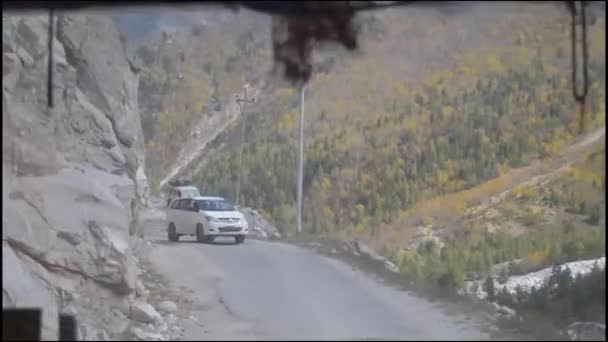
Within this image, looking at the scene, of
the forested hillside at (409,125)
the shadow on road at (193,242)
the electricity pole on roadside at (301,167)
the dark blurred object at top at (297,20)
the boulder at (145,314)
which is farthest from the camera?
the forested hillside at (409,125)

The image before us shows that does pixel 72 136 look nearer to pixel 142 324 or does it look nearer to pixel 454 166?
Result: pixel 142 324

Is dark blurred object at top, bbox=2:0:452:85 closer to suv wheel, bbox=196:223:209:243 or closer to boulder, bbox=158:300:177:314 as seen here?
boulder, bbox=158:300:177:314

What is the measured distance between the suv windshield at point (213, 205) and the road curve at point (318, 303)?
6.08 metres

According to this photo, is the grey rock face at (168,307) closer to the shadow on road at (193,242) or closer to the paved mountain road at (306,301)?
the paved mountain road at (306,301)

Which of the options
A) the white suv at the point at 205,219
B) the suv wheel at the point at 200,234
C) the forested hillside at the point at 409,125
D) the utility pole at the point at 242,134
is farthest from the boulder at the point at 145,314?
the utility pole at the point at 242,134

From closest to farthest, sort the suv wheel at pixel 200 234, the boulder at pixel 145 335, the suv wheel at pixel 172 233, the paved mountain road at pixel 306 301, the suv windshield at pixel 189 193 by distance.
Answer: the boulder at pixel 145 335
the paved mountain road at pixel 306 301
the suv wheel at pixel 172 233
the suv wheel at pixel 200 234
the suv windshield at pixel 189 193

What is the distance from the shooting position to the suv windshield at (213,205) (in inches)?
934

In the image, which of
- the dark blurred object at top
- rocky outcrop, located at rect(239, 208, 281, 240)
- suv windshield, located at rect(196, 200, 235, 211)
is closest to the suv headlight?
suv windshield, located at rect(196, 200, 235, 211)

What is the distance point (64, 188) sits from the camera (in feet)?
42.4

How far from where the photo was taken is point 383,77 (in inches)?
1399

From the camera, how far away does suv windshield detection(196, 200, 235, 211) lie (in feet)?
77.9

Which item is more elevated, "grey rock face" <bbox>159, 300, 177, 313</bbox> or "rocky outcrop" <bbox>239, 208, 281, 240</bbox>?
"grey rock face" <bbox>159, 300, 177, 313</bbox>

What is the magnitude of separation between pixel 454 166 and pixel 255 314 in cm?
2103

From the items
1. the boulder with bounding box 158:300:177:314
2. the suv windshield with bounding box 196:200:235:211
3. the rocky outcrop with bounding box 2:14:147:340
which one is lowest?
the suv windshield with bounding box 196:200:235:211
